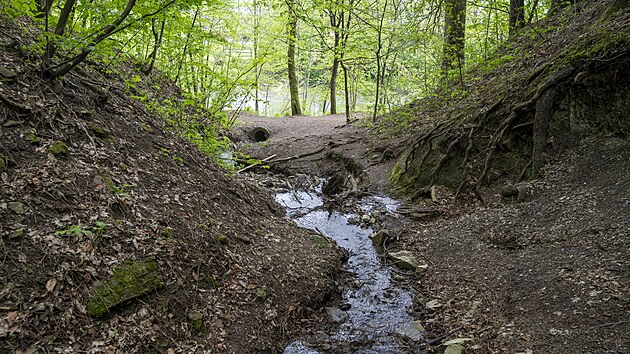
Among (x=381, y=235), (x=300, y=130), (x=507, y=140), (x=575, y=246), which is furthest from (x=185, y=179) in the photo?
(x=300, y=130)

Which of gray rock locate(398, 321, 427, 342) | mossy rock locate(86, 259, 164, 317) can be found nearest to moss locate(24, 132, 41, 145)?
mossy rock locate(86, 259, 164, 317)

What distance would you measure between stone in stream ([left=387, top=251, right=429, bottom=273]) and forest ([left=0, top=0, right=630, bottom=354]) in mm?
53

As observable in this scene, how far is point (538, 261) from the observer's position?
5453 mm

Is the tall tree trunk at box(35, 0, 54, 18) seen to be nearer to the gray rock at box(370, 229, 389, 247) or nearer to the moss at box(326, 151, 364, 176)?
the gray rock at box(370, 229, 389, 247)

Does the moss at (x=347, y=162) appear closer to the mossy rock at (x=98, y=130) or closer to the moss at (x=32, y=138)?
the mossy rock at (x=98, y=130)

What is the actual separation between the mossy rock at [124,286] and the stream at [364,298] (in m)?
1.94

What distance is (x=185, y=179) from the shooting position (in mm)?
6590

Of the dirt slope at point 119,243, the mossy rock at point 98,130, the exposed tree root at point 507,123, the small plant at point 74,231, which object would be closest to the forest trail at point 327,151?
the exposed tree root at point 507,123

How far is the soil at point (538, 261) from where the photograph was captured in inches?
164

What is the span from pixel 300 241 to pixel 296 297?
173 cm

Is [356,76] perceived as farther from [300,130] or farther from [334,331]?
[334,331]

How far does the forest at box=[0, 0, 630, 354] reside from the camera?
13.0 ft

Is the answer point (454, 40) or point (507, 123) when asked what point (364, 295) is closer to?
point (507, 123)

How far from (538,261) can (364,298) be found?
2.67 meters
